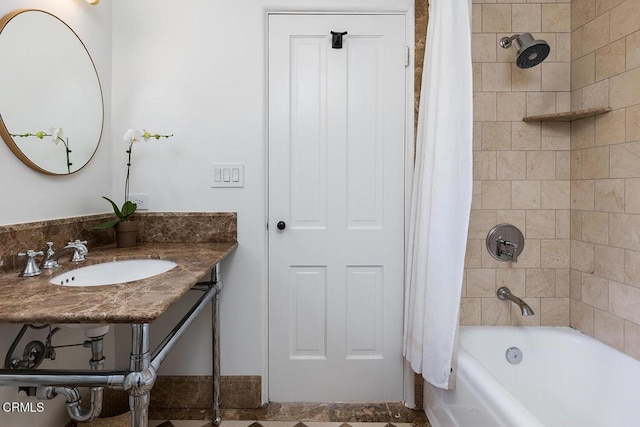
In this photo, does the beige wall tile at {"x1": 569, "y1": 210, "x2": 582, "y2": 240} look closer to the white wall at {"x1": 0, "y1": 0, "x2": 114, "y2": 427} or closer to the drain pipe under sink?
the drain pipe under sink

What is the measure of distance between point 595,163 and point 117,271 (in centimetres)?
217

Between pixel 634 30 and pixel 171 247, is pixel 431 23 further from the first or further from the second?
pixel 171 247

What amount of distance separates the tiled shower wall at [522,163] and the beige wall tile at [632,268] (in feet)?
0.99

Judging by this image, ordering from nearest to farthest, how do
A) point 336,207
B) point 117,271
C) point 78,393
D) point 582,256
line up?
1. point 78,393
2. point 117,271
3. point 582,256
4. point 336,207

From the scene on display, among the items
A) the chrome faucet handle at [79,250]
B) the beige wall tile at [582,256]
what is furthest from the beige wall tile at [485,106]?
the chrome faucet handle at [79,250]

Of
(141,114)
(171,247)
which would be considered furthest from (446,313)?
(141,114)

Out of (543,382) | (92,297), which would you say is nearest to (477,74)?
(543,382)

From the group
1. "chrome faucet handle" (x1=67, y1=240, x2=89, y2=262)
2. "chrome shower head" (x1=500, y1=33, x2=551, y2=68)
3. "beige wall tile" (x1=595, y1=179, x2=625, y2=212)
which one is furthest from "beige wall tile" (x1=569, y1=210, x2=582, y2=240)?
A: "chrome faucet handle" (x1=67, y1=240, x2=89, y2=262)

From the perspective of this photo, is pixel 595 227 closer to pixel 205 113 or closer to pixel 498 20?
pixel 498 20

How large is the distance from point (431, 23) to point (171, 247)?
1594 mm

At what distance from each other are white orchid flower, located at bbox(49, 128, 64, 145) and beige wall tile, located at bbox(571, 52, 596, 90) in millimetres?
2404

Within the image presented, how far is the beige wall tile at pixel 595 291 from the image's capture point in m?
1.50

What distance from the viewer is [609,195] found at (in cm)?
146

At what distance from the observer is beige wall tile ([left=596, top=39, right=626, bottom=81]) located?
4.57ft
